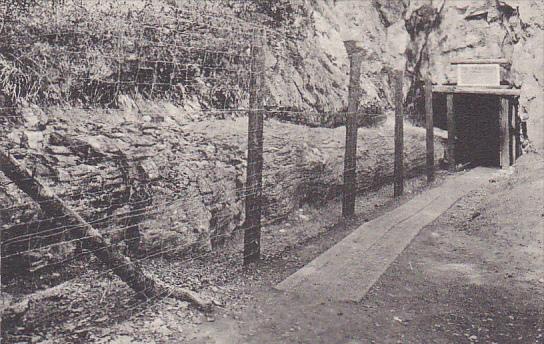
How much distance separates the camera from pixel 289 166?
788 cm

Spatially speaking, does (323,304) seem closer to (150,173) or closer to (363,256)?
(363,256)

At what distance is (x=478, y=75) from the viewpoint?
13.6 metres

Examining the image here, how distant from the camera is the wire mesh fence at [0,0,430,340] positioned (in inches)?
173

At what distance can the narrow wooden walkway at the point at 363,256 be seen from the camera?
5230 millimetres

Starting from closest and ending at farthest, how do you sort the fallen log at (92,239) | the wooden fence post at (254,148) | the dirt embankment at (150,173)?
the fallen log at (92,239), the dirt embankment at (150,173), the wooden fence post at (254,148)

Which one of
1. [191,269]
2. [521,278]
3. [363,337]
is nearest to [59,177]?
[191,269]

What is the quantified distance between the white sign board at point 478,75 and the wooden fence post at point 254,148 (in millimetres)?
9612

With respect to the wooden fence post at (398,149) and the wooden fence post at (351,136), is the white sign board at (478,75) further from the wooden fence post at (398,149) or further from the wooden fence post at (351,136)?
the wooden fence post at (351,136)

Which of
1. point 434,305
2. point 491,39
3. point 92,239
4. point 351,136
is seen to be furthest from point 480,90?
point 92,239

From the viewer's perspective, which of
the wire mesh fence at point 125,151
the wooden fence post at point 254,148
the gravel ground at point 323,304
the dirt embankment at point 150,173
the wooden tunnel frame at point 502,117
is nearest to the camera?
the gravel ground at point 323,304

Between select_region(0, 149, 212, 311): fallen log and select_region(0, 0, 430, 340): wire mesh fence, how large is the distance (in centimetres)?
1

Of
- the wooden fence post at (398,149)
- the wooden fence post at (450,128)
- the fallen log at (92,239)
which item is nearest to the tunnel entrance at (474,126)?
the wooden fence post at (450,128)

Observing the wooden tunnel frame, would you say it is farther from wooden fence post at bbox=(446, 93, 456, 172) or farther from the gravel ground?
the gravel ground

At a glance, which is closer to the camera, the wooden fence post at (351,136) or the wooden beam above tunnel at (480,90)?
the wooden fence post at (351,136)
